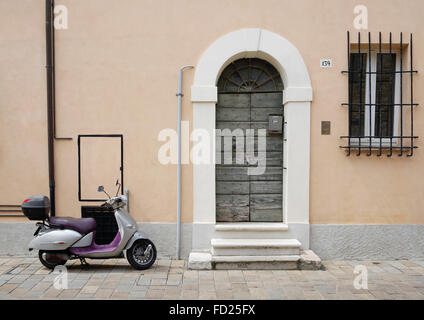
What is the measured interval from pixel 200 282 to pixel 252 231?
123 centimetres

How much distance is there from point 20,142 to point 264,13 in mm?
4362

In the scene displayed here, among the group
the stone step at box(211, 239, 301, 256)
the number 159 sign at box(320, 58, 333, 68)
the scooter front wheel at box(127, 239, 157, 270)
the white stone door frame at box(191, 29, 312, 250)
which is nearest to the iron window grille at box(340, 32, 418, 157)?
the number 159 sign at box(320, 58, 333, 68)

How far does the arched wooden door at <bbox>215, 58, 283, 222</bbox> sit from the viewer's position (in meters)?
5.67

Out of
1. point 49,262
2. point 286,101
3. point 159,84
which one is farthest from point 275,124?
point 49,262

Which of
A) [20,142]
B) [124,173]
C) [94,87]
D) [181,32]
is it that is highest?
[181,32]

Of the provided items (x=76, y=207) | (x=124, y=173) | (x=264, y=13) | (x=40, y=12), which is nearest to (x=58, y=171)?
(x=76, y=207)

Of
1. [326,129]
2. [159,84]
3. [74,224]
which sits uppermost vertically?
[159,84]

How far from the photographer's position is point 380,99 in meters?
5.69

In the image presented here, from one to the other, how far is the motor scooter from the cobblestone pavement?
0.64 ft

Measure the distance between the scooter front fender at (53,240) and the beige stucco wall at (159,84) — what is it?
2.65 feet

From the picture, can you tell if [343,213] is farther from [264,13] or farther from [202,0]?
A: [202,0]

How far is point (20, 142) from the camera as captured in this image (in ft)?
18.2

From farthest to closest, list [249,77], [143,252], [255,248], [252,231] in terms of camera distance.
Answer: [249,77] → [252,231] → [255,248] → [143,252]

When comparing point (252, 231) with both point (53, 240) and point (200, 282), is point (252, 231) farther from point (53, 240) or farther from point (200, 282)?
point (53, 240)
